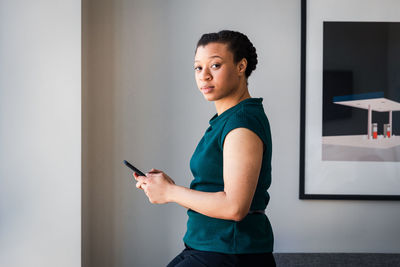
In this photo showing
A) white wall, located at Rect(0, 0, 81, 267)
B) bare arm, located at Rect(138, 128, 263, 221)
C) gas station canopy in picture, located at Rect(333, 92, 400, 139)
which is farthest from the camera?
gas station canopy in picture, located at Rect(333, 92, 400, 139)

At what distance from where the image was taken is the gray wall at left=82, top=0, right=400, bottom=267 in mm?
2020

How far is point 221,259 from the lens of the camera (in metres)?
0.78

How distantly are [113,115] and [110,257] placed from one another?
2.66 ft

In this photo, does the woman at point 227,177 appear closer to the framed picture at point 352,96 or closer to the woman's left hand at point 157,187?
the woman's left hand at point 157,187

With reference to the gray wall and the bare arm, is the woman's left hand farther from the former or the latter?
the gray wall

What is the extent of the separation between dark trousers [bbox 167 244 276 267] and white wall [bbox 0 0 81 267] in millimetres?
1103

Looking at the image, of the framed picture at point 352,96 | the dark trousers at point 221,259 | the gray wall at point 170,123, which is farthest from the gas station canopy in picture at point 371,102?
the dark trousers at point 221,259

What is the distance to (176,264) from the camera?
2.84 ft

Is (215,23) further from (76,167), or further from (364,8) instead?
(76,167)

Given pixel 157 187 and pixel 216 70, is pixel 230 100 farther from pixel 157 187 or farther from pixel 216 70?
pixel 157 187

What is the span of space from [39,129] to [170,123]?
0.69 m

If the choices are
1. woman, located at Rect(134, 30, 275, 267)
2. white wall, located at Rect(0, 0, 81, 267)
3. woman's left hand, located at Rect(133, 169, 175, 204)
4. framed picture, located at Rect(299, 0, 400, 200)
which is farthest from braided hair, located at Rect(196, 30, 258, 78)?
framed picture, located at Rect(299, 0, 400, 200)

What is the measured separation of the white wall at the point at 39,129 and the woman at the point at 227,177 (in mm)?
1013

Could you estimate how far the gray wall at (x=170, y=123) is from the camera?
202 centimetres
